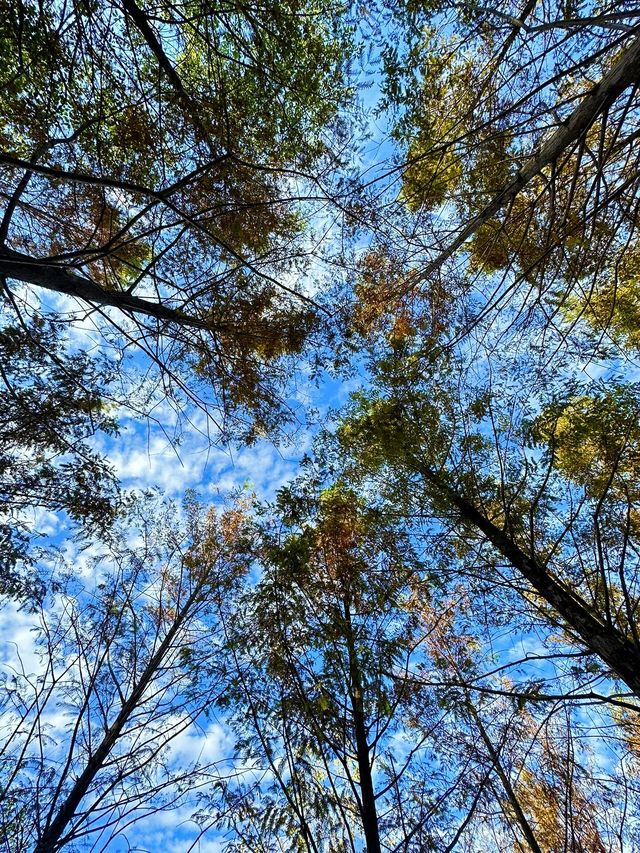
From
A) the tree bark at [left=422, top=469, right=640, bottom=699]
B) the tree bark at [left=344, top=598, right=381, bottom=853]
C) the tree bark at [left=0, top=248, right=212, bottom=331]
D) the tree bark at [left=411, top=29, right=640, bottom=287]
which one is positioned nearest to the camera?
the tree bark at [left=411, top=29, right=640, bottom=287]

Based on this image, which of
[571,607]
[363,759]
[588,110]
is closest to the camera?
[588,110]

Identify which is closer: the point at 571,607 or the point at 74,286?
the point at 74,286

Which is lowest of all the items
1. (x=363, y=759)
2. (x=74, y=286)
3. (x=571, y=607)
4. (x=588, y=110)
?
(x=363, y=759)

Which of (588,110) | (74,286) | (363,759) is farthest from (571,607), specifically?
(74,286)

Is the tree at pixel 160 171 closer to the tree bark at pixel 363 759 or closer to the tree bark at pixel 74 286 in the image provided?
the tree bark at pixel 74 286

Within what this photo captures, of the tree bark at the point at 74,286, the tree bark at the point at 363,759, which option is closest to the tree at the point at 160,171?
the tree bark at the point at 74,286

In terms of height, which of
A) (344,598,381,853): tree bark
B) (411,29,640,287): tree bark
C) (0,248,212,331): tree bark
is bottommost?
(344,598,381,853): tree bark

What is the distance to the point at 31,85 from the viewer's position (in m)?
3.21

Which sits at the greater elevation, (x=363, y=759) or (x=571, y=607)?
(x=571, y=607)

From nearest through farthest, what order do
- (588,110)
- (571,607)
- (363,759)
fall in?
1. (588,110)
2. (363,759)
3. (571,607)

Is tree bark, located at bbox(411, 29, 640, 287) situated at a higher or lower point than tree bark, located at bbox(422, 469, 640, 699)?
higher

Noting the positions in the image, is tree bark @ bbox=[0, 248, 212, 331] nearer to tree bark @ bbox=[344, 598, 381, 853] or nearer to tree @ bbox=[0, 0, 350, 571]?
tree @ bbox=[0, 0, 350, 571]

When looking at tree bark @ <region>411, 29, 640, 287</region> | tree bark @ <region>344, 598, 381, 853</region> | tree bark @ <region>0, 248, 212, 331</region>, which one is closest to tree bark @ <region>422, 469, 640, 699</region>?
tree bark @ <region>344, 598, 381, 853</region>

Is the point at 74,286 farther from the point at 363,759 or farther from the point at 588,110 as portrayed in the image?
the point at 363,759
